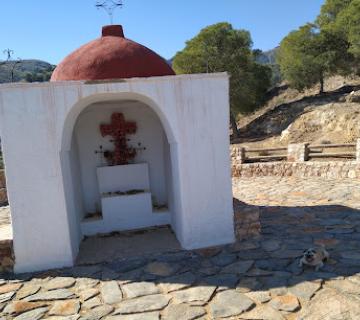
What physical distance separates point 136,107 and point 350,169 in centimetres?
700

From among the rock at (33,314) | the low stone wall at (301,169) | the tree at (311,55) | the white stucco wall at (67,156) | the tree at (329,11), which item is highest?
the tree at (329,11)

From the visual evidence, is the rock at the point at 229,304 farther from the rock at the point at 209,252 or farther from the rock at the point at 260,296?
the rock at the point at 209,252

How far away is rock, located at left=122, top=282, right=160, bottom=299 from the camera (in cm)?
454

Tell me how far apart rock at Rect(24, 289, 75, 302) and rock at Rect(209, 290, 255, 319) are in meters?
1.82

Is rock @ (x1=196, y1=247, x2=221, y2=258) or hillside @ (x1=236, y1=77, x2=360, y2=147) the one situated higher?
hillside @ (x1=236, y1=77, x2=360, y2=147)

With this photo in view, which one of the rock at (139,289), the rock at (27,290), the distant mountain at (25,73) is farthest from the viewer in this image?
the distant mountain at (25,73)

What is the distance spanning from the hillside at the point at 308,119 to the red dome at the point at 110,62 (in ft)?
44.9

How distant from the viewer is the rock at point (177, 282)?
4.64 metres

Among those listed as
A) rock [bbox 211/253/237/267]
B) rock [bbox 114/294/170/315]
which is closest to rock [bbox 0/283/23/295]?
rock [bbox 114/294/170/315]

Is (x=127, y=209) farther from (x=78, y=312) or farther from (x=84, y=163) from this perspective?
(x=78, y=312)

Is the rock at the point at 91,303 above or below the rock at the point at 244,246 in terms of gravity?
below

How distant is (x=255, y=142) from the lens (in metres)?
21.5

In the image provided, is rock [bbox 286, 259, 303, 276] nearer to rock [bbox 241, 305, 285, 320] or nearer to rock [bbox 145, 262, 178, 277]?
rock [bbox 241, 305, 285, 320]

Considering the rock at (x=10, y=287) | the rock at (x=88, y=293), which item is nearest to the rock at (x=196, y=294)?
the rock at (x=88, y=293)
